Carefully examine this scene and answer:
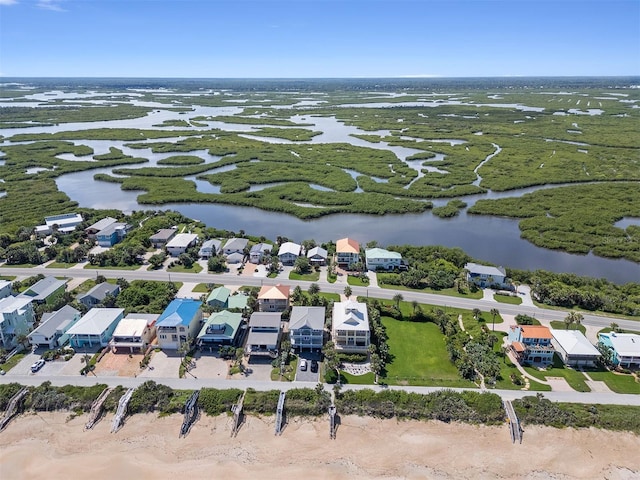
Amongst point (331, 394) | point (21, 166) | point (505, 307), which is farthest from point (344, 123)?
point (331, 394)

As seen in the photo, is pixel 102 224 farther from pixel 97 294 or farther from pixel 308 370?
pixel 308 370

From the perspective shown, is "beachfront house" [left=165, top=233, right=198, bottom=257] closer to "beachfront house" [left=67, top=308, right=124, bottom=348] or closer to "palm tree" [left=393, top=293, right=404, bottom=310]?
"beachfront house" [left=67, top=308, right=124, bottom=348]

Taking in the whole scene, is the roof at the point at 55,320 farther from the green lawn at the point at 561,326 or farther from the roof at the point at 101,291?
the green lawn at the point at 561,326

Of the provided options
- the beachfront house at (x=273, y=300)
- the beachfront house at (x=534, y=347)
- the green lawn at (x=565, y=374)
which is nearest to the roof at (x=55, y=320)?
the beachfront house at (x=273, y=300)

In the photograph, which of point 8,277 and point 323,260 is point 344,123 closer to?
point 323,260

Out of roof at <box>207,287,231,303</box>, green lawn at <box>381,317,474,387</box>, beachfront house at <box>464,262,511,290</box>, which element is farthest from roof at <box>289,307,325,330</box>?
beachfront house at <box>464,262,511,290</box>

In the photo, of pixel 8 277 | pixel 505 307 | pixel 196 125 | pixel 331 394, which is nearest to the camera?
pixel 331 394
